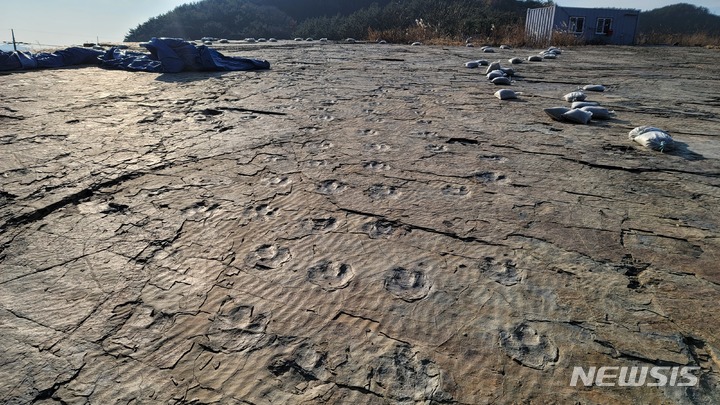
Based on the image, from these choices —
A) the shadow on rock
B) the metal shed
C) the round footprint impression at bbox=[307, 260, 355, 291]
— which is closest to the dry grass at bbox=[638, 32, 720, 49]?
the metal shed

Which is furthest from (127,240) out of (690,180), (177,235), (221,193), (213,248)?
(690,180)

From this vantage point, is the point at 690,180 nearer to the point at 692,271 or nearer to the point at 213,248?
the point at 692,271

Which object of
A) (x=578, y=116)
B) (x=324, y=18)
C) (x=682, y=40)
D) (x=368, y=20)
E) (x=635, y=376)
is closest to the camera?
(x=635, y=376)

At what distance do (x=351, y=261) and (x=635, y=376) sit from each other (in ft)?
2.46

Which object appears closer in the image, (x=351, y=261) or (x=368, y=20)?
(x=351, y=261)

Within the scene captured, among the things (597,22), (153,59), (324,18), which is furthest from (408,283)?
(324,18)

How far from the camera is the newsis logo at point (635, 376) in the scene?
33.4 inches

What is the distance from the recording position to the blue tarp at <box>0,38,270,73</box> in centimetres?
443

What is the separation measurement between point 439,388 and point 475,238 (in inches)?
24.0

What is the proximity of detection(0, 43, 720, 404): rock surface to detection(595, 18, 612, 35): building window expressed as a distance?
12.0 m

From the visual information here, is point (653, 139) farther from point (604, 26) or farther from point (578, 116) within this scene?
point (604, 26)

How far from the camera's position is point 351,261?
1257 millimetres

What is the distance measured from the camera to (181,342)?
0.96 meters

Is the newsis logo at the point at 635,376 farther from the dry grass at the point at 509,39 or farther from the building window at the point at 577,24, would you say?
the building window at the point at 577,24
